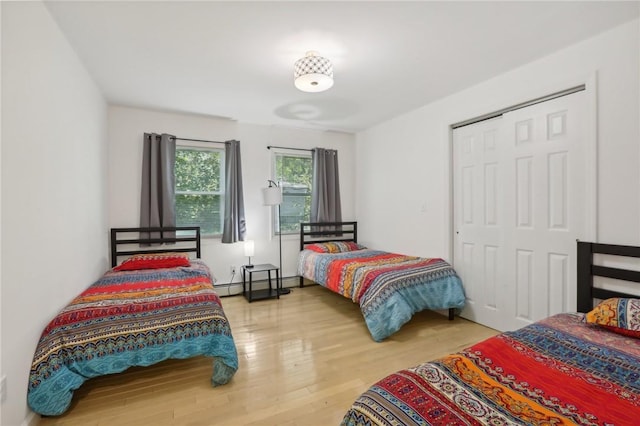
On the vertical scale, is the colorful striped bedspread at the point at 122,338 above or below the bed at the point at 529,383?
below

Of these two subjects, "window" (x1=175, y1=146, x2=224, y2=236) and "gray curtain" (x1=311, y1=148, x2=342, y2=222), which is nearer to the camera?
"window" (x1=175, y1=146, x2=224, y2=236)

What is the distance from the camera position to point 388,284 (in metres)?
2.89

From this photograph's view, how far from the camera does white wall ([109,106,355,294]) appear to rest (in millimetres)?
3781

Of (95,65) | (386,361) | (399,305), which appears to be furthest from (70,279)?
(399,305)

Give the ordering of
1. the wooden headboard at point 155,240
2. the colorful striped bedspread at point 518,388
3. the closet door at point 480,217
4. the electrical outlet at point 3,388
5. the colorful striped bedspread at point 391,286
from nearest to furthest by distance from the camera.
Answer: the colorful striped bedspread at point 518,388 < the electrical outlet at point 3,388 < the colorful striped bedspread at point 391,286 < the closet door at point 480,217 < the wooden headboard at point 155,240

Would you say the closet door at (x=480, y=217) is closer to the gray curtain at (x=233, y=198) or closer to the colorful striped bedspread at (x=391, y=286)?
the colorful striped bedspread at (x=391, y=286)

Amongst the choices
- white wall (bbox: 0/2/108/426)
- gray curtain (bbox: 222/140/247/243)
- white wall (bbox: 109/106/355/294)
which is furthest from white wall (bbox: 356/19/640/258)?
white wall (bbox: 0/2/108/426)

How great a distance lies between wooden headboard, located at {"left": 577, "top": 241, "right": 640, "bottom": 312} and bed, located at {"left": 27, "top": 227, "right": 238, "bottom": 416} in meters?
2.60

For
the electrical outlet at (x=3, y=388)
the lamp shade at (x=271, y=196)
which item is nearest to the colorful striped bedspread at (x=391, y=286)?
the lamp shade at (x=271, y=196)

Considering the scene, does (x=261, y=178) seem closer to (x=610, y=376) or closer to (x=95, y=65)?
(x=95, y=65)

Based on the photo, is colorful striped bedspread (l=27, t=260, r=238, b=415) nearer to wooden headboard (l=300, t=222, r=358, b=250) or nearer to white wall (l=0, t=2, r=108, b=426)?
white wall (l=0, t=2, r=108, b=426)

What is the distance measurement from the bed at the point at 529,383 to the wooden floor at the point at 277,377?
0.82 m

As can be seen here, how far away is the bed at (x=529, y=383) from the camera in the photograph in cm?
104

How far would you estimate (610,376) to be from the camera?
1302 millimetres
